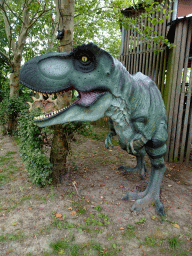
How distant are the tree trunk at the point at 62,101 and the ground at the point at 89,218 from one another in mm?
260

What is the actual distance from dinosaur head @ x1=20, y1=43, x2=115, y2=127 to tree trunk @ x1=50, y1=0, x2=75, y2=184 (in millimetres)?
1277

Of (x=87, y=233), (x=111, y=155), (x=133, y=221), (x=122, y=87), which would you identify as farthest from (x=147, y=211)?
(x=111, y=155)

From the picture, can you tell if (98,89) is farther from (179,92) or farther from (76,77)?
(179,92)

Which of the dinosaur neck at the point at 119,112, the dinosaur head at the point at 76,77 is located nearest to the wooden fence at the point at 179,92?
the dinosaur neck at the point at 119,112

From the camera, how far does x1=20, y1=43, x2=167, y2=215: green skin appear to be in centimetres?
188

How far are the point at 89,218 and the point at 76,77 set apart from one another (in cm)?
195

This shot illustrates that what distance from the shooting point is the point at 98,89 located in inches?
80.0

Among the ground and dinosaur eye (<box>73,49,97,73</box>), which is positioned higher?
dinosaur eye (<box>73,49,97,73</box>)

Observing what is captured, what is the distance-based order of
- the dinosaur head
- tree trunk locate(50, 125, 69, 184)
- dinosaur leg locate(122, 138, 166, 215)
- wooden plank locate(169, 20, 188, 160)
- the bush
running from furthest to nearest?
1. wooden plank locate(169, 20, 188, 160)
2. tree trunk locate(50, 125, 69, 184)
3. the bush
4. dinosaur leg locate(122, 138, 166, 215)
5. the dinosaur head

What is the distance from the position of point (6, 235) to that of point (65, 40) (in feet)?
9.68

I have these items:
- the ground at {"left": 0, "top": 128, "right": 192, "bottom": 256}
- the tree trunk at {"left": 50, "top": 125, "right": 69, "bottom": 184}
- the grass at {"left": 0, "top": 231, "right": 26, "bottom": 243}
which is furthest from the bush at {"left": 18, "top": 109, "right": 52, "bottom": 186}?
the grass at {"left": 0, "top": 231, "right": 26, "bottom": 243}

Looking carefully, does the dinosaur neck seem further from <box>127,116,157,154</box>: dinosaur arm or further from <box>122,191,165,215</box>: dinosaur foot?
<box>122,191,165,215</box>: dinosaur foot

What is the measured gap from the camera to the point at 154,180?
9.45ft

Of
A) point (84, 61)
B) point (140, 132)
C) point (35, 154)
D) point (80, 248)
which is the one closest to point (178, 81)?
point (140, 132)
